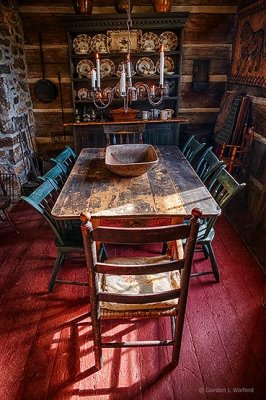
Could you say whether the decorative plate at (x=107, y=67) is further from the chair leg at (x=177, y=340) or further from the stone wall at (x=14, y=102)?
the chair leg at (x=177, y=340)

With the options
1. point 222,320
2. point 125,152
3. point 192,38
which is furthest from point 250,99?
point 222,320

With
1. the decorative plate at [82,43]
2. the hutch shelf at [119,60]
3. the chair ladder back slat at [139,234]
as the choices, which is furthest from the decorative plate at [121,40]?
the chair ladder back slat at [139,234]

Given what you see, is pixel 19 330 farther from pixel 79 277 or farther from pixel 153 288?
pixel 153 288

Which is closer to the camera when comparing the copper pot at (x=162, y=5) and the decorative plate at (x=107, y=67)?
the copper pot at (x=162, y=5)

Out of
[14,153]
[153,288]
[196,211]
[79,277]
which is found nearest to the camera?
[196,211]

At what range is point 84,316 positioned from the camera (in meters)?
1.83

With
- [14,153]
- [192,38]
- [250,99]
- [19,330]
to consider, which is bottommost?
[19,330]

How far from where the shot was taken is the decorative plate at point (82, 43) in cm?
357

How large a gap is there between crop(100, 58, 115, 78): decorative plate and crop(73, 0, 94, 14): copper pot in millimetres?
570

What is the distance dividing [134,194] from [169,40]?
2801 millimetres

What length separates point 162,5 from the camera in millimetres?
3275

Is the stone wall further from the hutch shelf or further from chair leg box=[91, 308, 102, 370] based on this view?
chair leg box=[91, 308, 102, 370]

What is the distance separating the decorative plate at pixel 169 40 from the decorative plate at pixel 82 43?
0.95 meters

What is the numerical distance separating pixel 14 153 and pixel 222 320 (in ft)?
9.33
